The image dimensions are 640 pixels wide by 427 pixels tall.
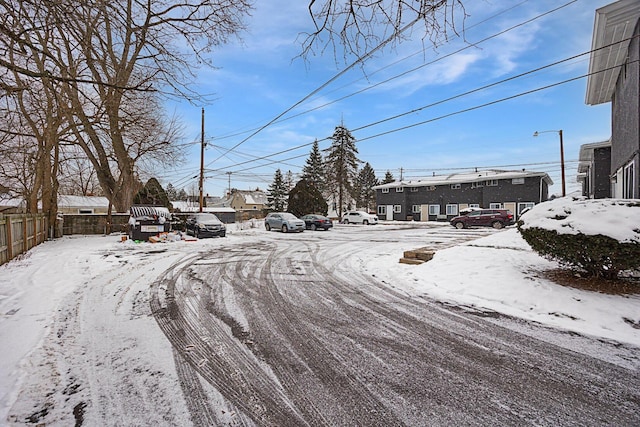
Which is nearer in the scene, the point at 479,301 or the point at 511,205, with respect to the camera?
the point at 479,301

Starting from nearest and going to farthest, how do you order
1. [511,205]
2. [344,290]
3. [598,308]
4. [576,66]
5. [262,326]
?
[262,326]
[598,308]
[344,290]
[576,66]
[511,205]

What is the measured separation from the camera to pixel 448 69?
8.91 meters

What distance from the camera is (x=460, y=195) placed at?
111ft

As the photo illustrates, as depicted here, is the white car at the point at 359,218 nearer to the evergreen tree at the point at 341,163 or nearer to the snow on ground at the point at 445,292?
the evergreen tree at the point at 341,163

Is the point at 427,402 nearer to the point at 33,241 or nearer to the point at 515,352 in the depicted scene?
the point at 515,352

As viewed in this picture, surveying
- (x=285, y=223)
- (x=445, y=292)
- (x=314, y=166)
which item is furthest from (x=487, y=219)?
(x=314, y=166)

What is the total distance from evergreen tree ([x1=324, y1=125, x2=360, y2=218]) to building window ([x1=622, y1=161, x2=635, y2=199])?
3007 centimetres

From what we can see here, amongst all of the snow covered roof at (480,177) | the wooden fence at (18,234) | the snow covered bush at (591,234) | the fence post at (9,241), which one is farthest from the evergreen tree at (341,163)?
the snow covered bush at (591,234)

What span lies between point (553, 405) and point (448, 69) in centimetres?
883

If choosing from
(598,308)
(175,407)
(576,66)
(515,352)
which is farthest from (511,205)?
A: (175,407)

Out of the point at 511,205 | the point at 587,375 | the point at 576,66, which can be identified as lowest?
the point at 587,375

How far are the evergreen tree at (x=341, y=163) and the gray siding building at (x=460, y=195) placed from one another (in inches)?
183

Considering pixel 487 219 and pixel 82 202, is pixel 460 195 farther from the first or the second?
pixel 82 202

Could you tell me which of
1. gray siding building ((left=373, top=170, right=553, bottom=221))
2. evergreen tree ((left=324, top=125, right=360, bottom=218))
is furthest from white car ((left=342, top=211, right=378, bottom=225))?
gray siding building ((left=373, top=170, right=553, bottom=221))
